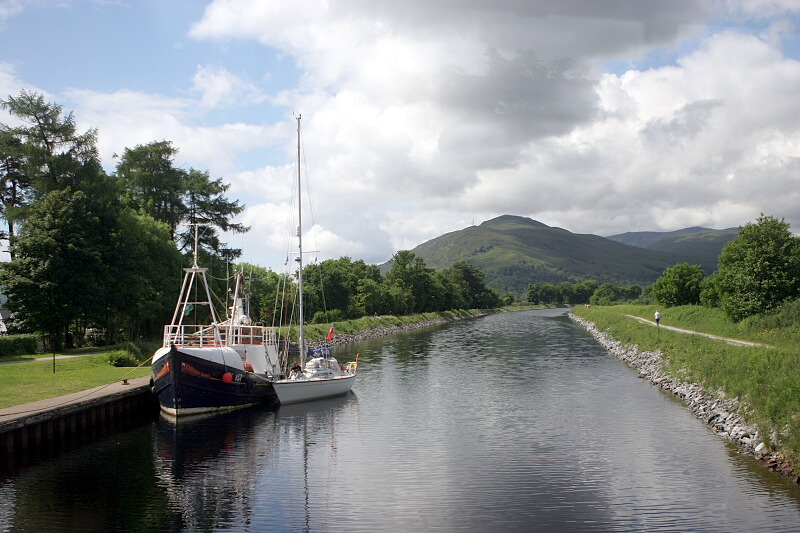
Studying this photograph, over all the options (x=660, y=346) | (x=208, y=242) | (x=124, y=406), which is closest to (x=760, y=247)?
(x=660, y=346)

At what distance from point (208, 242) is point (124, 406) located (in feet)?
146

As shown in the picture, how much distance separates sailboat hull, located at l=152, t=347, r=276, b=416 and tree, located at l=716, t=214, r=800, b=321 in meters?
42.9

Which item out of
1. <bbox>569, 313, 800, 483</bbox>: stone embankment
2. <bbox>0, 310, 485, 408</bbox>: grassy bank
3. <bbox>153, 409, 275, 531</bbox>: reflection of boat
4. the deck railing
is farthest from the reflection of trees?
<bbox>569, 313, 800, 483</bbox>: stone embankment

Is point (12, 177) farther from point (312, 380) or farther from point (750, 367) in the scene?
point (750, 367)

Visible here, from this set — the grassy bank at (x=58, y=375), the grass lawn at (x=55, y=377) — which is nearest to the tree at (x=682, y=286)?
the grassy bank at (x=58, y=375)

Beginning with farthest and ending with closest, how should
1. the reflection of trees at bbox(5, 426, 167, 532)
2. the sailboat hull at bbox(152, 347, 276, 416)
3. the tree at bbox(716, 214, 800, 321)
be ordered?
the tree at bbox(716, 214, 800, 321), the sailboat hull at bbox(152, 347, 276, 416), the reflection of trees at bbox(5, 426, 167, 532)

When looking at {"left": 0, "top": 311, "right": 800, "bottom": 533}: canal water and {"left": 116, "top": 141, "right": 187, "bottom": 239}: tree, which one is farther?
{"left": 116, "top": 141, "right": 187, "bottom": 239}: tree

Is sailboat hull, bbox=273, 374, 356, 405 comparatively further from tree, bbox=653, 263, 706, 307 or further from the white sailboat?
tree, bbox=653, 263, 706, 307

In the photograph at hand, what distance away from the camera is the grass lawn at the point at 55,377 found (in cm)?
3094

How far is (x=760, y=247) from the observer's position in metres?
54.2

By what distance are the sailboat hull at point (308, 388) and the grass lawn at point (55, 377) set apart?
10.1 m

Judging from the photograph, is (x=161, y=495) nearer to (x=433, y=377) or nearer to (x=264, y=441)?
(x=264, y=441)

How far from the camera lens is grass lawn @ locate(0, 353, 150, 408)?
30938 mm

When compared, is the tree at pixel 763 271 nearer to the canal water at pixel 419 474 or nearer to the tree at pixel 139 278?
the canal water at pixel 419 474
